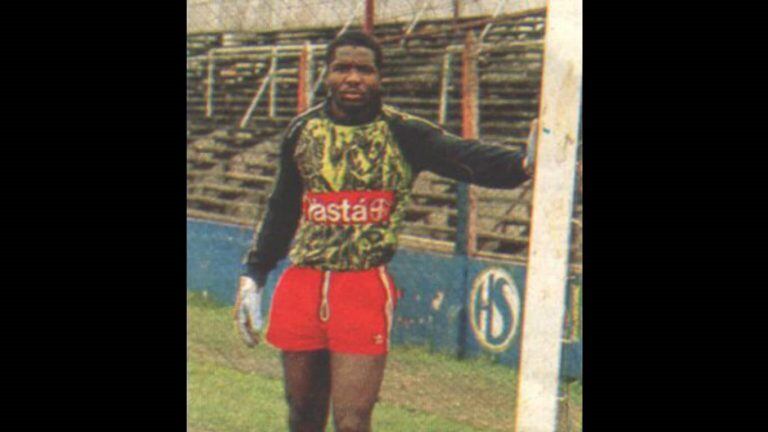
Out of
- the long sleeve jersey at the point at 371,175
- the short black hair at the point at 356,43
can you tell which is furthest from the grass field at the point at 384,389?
the short black hair at the point at 356,43

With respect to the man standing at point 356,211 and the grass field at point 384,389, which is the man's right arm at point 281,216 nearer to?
the man standing at point 356,211

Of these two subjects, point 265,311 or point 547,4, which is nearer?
point 547,4

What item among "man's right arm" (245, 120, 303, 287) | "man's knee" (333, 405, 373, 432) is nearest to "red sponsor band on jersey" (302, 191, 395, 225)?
"man's right arm" (245, 120, 303, 287)

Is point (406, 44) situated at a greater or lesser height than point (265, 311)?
greater

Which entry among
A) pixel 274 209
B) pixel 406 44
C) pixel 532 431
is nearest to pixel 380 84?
pixel 406 44

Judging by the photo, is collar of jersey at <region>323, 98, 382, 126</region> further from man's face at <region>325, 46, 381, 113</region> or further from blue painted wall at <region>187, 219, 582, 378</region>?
blue painted wall at <region>187, 219, 582, 378</region>

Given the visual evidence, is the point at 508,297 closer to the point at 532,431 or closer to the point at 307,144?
the point at 532,431

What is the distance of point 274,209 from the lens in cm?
455

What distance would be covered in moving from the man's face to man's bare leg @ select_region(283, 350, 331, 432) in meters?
0.84

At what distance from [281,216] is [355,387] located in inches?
26.0

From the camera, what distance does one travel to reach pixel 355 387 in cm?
429

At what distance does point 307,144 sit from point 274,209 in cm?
28

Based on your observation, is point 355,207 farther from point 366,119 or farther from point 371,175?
point 366,119

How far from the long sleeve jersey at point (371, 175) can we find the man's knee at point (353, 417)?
465 millimetres
